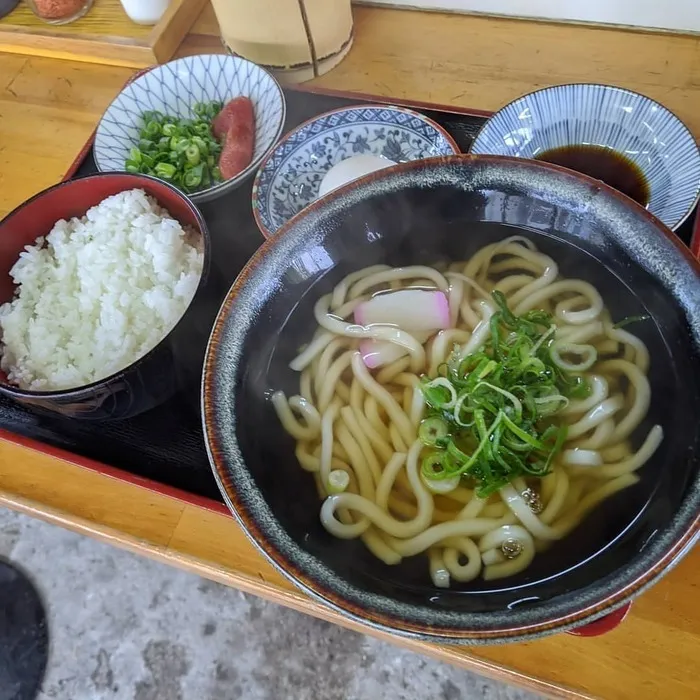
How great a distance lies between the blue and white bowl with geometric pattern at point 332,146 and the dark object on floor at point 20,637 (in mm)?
1678

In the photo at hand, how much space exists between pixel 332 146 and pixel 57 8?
3.40 feet

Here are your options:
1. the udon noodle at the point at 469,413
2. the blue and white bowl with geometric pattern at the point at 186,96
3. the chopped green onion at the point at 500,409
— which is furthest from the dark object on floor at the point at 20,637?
the chopped green onion at the point at 500,409

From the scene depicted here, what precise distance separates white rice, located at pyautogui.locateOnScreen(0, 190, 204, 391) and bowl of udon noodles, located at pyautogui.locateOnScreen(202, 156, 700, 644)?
385mm

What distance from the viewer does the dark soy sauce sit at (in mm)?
1539

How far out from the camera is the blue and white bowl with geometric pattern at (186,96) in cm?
175

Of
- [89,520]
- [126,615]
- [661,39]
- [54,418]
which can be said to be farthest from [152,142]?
[126,615]

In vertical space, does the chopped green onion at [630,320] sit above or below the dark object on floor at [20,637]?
above

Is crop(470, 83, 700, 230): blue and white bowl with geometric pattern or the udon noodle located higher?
crop(470, 83, 700, 230): blue and white bowl with geometric pattern

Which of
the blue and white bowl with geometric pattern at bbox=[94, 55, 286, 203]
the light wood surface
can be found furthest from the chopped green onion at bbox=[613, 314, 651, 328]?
the light wood surface

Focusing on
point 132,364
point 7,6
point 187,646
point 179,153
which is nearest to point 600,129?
point 179,153

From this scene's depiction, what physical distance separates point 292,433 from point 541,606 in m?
0.50

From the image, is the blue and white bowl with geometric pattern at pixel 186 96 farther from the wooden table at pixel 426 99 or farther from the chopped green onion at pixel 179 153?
the wooden table at pixel 426 99

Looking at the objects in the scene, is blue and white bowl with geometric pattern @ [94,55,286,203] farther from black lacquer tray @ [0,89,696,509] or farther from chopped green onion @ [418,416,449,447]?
chopped green onion @ [418,416,449,447]

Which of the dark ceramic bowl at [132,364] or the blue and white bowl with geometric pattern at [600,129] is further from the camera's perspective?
the blue and white bowl with geometric pattern at [600,129]
